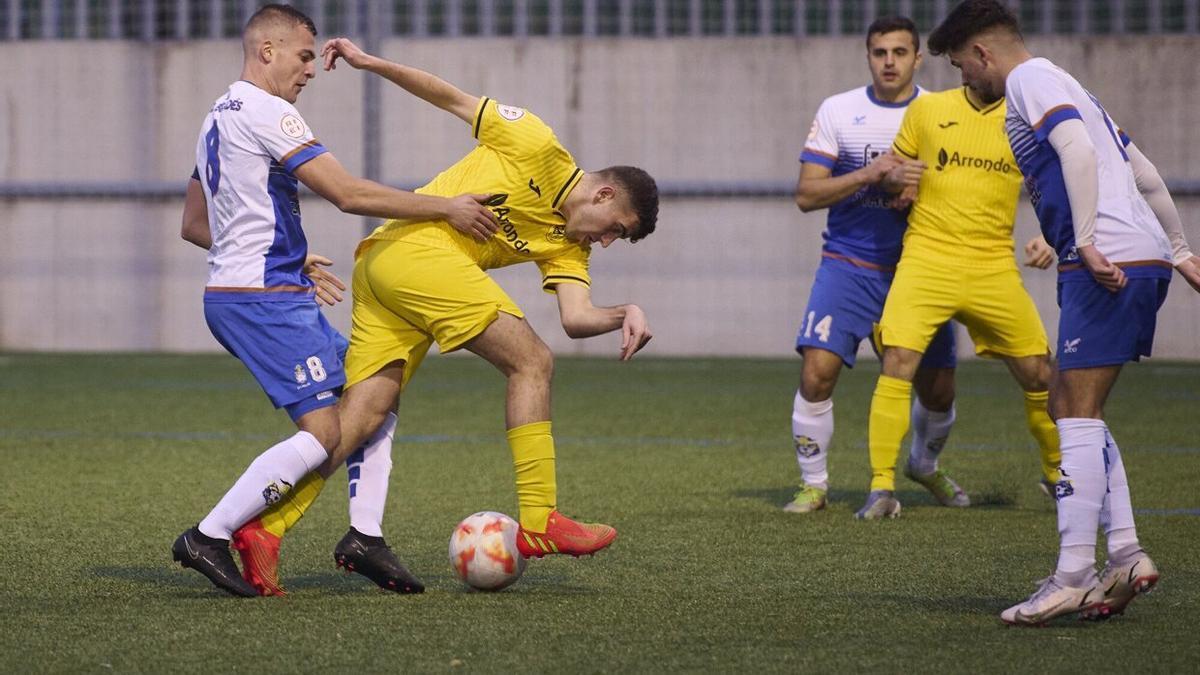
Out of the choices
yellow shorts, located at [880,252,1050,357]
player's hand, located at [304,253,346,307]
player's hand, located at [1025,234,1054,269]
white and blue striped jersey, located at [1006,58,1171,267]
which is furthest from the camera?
player's hand, located at [1025,234,1054,269]

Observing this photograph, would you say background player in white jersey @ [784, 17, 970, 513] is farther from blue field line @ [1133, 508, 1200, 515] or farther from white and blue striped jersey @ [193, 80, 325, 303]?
white and blue striped jersey @ [193, 80, 325, 303]

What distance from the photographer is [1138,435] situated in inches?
365

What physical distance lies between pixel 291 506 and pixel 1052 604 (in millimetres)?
2138

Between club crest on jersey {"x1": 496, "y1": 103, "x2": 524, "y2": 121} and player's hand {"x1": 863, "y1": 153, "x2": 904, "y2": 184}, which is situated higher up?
club crest on jersey {"x1": 496, "y1": 103, "x2": 524, "y2": 121}

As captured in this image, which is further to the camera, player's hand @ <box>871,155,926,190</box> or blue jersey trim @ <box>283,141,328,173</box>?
player's hand @ <box>871,155,926,190</box>

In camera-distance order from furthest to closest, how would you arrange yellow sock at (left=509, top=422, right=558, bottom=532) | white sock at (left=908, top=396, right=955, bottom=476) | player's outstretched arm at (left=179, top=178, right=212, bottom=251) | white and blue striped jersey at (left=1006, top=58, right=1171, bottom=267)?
white sock at (left=908, top=396, right=955, bottom=476)
player's outstretched arm at (left=179, top=178, right=212, bottom=251)
yellow sock at (left=509, top=422, right=558, bottom=532)
white and blue striped jersey at (left=1006, top=58, right=1171, bottom=267)

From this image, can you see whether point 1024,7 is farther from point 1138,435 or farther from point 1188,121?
point 1138,435

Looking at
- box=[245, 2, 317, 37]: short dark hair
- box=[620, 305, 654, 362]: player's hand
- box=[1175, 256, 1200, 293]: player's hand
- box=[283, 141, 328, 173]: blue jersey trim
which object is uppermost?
box=[245, 2, 317, 37]: short dark hair

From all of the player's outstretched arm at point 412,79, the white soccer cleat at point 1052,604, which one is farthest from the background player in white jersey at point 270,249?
the white soccer cleat at point 1052,604

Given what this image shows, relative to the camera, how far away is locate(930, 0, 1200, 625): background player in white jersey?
14.4 ft

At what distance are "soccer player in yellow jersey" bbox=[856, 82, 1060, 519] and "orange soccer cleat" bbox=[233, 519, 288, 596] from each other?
8.59 ft

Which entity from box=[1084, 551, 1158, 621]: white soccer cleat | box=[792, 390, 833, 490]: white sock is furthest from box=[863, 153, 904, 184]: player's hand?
box=[1084, 551, 1158, 621]: white soccer cleat

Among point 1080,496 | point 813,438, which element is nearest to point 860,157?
point 813,438

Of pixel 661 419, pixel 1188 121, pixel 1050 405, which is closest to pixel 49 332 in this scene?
pixel 661 419
